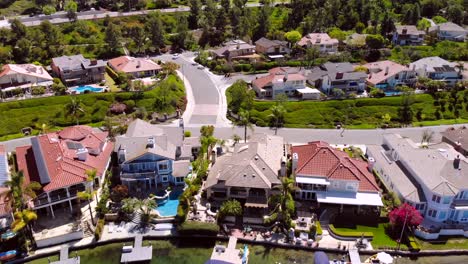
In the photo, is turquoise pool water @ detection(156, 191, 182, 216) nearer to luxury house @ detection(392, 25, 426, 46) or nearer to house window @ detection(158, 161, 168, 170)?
house window @ detection(158, 161, 168, 170)

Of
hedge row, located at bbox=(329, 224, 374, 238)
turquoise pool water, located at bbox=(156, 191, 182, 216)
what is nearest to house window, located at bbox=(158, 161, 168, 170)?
turquoise pool water, located at bbox=(156, 191, 182, 216)

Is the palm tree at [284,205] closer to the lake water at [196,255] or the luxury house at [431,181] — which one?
the lake water at [196,255]

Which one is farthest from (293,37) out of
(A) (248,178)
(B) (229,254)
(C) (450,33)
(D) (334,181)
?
(B) (229,254)

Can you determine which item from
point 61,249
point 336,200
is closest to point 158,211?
point 61,249

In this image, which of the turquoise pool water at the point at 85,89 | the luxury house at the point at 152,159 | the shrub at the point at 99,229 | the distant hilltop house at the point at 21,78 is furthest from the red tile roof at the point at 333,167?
the distant hilltop house at the point at 21,78

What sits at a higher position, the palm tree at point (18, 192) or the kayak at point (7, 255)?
the palm tree at point (18, 192)

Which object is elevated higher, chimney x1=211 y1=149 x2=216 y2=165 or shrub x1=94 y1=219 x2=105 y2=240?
chimney x1=211 y1=149 x2=216 y2=165

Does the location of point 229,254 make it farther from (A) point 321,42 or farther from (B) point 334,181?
(A) point 321,42
